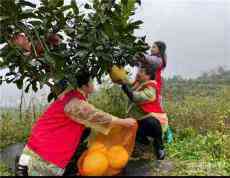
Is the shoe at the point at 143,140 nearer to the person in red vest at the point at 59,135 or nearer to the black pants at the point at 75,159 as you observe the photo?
the black pants at the point at 75,159

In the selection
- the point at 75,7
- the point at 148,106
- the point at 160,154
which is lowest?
the point at 160,154

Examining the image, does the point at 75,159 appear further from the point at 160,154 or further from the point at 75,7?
the point at 75,7

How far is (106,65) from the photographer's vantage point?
5.32m

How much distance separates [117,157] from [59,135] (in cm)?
62

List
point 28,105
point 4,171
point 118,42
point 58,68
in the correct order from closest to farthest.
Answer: point 58,68 → point 118,42 → point 4,171 → point 28,105

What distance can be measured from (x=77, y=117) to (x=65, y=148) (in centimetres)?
30

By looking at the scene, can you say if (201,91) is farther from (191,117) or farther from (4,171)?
A: (4,171)

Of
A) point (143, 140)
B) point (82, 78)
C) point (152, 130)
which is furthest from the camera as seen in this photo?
point (143, 140)

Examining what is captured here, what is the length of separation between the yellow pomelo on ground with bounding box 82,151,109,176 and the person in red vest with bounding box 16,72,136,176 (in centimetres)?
21

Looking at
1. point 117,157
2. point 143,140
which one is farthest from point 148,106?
point 117,157

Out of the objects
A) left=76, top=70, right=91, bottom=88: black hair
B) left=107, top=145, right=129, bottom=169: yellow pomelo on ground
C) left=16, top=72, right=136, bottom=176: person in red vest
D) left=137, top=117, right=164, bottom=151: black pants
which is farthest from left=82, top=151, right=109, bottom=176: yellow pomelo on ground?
left=137, top=117, right=164, bottom=151: black pants

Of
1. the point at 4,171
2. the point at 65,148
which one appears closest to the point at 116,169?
the point at 65,148

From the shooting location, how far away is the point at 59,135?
5.18 m

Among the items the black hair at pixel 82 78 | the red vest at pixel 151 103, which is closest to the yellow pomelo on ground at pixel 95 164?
the black hair at pixel 82 78
